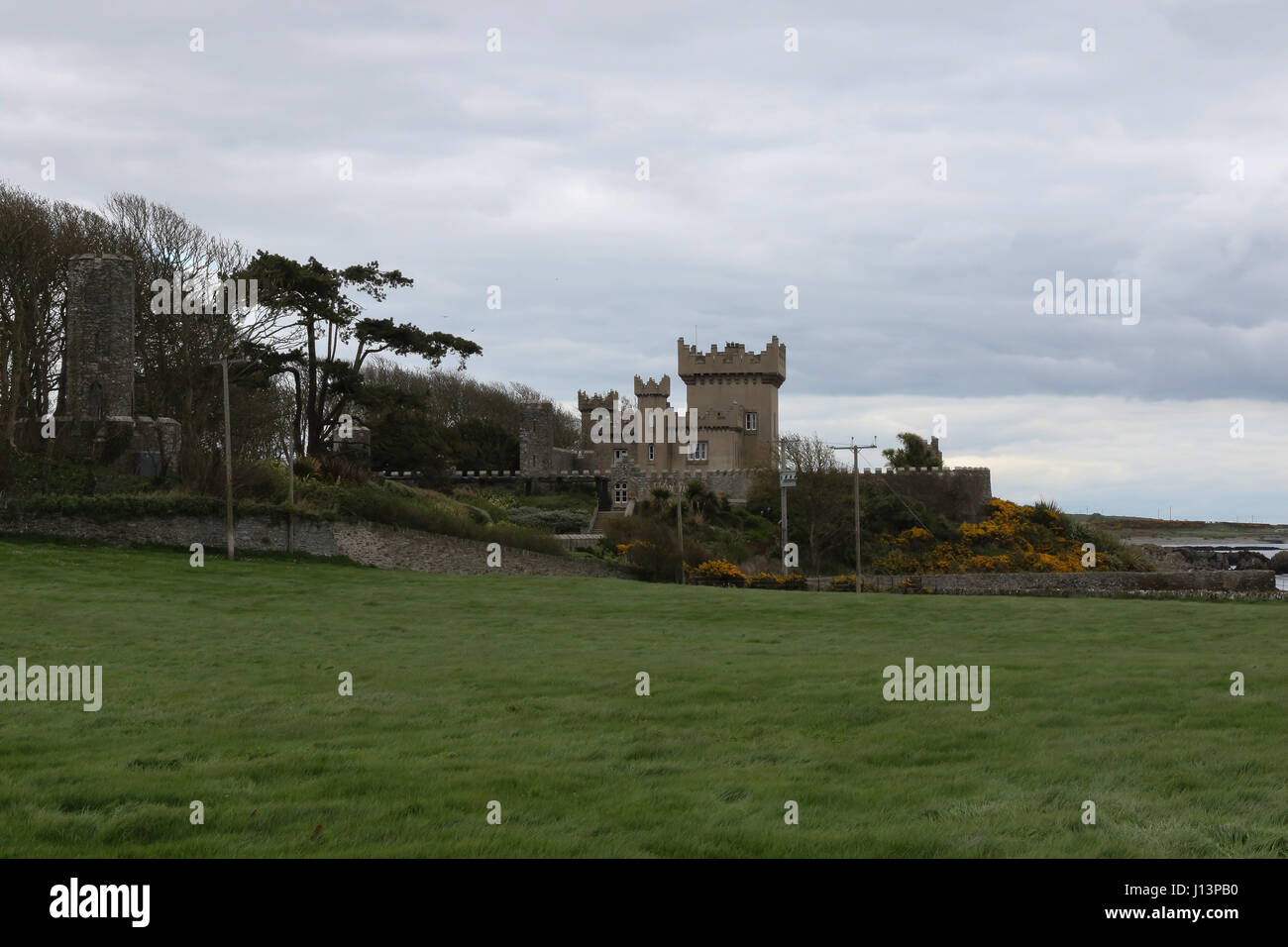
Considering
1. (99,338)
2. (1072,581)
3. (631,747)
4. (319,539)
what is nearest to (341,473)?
(319,539)

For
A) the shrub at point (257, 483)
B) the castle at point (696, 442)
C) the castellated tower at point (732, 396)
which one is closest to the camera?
the shrub at point (257, 483)

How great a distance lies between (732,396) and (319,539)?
1857 inches

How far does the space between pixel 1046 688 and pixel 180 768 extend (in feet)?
30.9

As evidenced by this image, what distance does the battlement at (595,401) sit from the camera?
81875 millimetres

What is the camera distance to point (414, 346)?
55844mm

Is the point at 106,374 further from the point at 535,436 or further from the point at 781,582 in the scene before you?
the point at 535,436

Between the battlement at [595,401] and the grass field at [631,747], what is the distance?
5928cm

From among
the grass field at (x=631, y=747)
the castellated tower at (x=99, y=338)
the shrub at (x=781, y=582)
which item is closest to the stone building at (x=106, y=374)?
the castellated tower at (x=99, y=338)

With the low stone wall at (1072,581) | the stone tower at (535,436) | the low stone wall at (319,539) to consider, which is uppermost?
the stone tower at (535,436)

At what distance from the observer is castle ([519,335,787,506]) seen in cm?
7144

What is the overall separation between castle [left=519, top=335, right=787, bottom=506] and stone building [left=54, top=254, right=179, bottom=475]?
28747 mm

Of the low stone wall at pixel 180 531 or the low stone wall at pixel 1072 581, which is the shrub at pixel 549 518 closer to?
the low stone wall at pixel 1072 581

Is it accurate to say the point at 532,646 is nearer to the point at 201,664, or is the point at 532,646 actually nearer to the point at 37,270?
the point at 201,664

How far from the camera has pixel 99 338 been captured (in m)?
44.6
